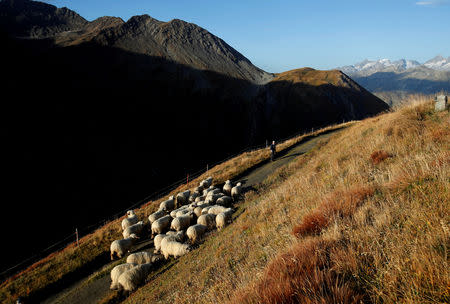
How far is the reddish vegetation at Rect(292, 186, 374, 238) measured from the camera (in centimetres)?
405

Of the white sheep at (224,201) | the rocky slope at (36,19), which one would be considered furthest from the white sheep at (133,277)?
the rocky slope at (36,19)

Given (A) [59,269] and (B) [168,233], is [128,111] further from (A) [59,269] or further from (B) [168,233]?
(B) [168,233]

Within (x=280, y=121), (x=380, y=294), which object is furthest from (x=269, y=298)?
(x=280, y=121)

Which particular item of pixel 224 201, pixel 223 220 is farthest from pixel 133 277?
pixel 224 201

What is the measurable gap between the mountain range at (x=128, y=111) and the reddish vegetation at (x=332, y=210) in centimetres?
3322

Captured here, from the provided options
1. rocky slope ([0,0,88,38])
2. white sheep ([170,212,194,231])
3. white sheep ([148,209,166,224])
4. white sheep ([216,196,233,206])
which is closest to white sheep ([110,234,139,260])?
white sheep ([148,209,166,224])

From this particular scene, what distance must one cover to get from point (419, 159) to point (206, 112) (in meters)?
60.5

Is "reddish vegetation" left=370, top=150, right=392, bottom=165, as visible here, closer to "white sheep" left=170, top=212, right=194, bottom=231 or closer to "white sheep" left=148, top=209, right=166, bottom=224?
"white sheep" left=170, top=212, right=194, bottom=231

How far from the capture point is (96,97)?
52.6 metres

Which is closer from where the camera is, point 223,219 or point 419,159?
point 419,159

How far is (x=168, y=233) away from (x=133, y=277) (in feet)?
9.03

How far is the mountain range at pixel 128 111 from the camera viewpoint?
1394 inches

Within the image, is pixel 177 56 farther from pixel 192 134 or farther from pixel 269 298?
pixel 269 298

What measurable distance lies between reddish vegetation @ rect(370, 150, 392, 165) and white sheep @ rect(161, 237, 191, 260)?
7781 millimetres
